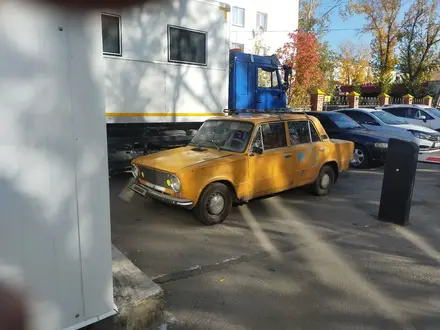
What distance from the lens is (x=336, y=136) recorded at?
34.8 ft

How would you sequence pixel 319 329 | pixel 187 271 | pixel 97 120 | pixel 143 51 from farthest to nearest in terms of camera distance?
pixel 143 51 < pixel 187 271 < pixel 319 329 < pixel 97 120

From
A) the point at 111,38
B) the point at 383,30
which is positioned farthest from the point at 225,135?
the point at 383,30

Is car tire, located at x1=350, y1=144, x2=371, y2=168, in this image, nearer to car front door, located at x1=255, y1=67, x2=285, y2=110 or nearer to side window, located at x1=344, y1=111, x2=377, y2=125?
side window, located at x1=344, y1=111, x2=377, y2=125

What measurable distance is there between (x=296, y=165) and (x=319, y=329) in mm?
3630

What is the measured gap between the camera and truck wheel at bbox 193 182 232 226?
5223 mm

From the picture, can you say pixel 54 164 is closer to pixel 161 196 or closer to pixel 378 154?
pixel 161 196

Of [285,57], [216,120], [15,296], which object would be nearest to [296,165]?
[216,120]

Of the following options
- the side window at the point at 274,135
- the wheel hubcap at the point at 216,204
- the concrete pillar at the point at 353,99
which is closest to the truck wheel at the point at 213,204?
the wheel hubcap at the point at 216,204

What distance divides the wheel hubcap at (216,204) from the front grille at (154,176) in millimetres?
708

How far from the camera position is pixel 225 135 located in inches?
236

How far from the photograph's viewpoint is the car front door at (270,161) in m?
5.68

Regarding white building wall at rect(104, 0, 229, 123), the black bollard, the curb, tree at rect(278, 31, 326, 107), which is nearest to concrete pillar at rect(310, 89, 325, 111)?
tree at rect(278, 31, 326, 107)

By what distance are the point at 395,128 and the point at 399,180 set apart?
20.2 ft

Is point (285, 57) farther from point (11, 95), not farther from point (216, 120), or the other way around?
point (11, 95)
